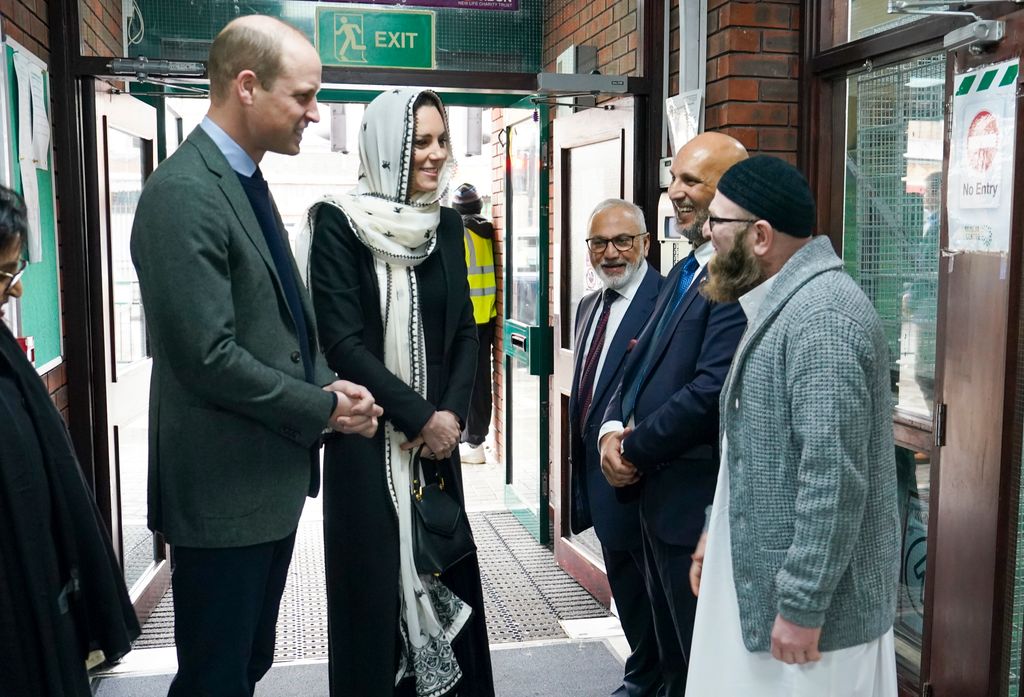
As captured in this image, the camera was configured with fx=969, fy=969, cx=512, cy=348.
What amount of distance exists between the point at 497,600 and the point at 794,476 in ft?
8.36

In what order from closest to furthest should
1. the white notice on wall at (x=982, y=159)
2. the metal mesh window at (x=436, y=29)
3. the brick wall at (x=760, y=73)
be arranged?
the white notice on wall at (x=982, y=159)
the brick wall at (x=760, y=73)
the metal mesh window at (x=436, y=29)

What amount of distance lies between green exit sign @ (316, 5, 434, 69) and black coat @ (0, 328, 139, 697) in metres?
1.87

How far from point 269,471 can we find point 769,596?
92 cm

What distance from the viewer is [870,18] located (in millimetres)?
2795

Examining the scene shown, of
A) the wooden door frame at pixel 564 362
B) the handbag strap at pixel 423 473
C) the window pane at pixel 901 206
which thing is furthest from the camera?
the wooden door frame at pixel 564 362

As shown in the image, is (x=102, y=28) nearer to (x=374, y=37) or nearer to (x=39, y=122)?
(x=39, y=122)

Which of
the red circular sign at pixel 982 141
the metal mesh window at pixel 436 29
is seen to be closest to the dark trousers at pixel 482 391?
the metal mesh window at pixel 436 29

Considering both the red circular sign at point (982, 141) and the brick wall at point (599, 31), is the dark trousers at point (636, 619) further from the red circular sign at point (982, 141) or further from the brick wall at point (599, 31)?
the brick wall at point (599, 31)

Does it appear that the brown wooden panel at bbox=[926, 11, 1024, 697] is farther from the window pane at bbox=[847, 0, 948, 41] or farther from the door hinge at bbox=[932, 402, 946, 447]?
the window pane at bbox=[847, 0, 948, 41]

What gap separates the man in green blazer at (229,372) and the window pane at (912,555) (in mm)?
1653

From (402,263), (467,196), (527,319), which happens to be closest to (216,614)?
(402,263)

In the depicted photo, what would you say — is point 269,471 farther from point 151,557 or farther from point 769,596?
point 151,557

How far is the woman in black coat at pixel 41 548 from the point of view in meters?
1.60

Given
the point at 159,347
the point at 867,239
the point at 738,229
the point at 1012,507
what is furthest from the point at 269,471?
the point at 867,239
